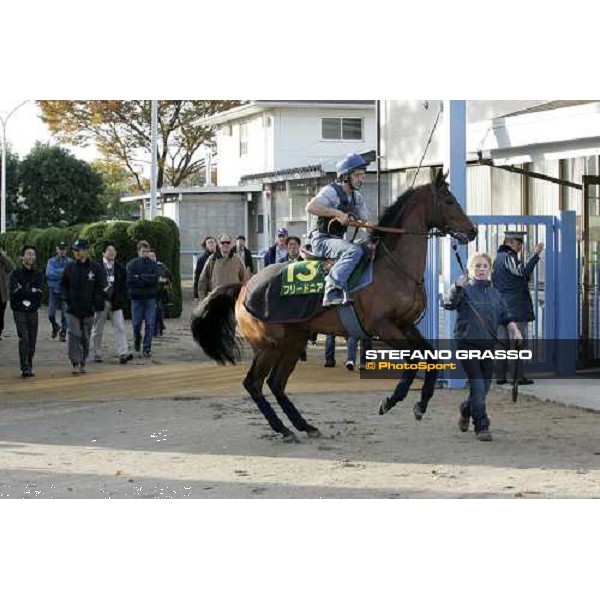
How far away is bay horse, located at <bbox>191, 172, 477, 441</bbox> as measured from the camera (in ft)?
34.7

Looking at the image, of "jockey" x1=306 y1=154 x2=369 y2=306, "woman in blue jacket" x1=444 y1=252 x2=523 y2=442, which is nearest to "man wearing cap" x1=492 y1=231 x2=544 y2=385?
"woman in blue jacket" x1=444 y1=252 x2=523 y2=442

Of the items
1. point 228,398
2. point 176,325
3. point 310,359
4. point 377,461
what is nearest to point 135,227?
point 176,325

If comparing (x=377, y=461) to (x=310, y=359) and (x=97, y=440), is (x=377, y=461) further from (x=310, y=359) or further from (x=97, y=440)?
(x=310, y=359)

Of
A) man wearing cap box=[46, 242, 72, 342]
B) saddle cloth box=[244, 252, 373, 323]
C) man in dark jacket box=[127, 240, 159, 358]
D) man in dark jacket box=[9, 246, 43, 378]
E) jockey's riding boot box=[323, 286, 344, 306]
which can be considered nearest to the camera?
jockey's riding boot box=[323, 286, 344, 306]

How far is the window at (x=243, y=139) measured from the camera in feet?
149

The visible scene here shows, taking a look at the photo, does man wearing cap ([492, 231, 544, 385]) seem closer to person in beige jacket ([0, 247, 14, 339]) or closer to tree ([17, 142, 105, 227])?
person in beige jacket ([0, 247, 14, 339])

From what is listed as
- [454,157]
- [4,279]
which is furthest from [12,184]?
[454,157]

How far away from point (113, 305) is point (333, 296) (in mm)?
8133

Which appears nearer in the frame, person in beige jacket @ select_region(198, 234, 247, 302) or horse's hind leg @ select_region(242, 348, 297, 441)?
horse's hind leg @ select_region(242, 348, 297, 441)

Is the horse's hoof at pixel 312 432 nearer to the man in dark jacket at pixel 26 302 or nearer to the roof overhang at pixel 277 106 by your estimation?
the man in dark jacket at pixel 26 302

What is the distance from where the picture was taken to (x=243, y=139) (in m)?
45.6

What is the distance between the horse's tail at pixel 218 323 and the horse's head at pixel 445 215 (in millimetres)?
2014

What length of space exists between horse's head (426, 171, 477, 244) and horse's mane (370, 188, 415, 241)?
0.21 m

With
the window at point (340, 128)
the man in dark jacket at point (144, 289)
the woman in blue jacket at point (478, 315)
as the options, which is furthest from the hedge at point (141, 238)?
the woman in blue jacket at point (478, 315)
